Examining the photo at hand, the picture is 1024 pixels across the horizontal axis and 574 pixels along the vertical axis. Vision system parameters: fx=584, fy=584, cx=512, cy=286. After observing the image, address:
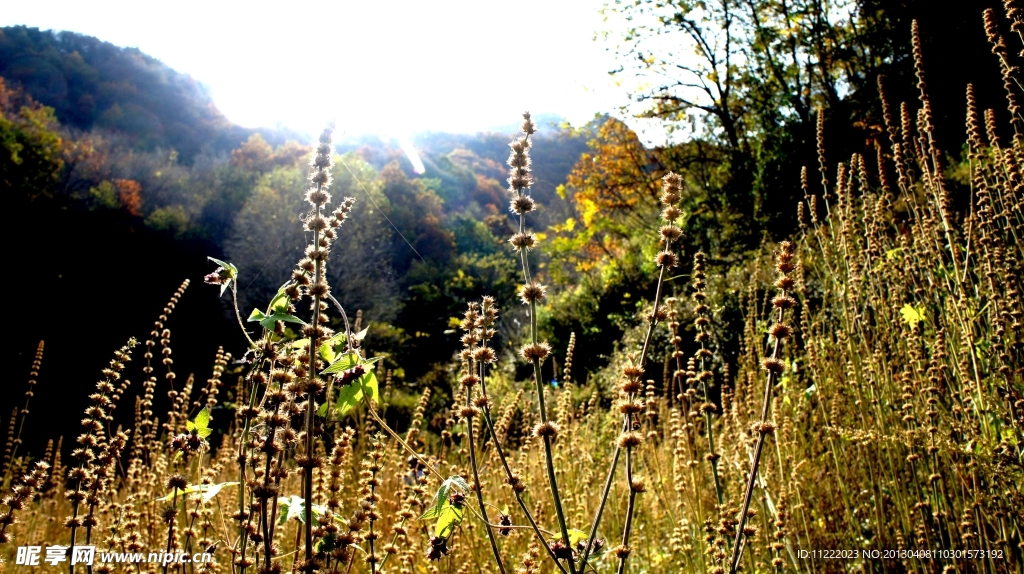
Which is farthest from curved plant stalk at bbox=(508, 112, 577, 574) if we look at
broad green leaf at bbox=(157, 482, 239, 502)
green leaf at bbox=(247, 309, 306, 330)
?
broad green leaf at bbox=(157, 482, 239, 502)

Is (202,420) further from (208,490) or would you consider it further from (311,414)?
(311,414)

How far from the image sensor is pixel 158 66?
117ft

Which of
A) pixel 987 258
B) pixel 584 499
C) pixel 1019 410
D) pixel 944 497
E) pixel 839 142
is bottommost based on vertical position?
pixel 584 499

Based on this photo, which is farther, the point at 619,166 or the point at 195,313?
the point at 195,313

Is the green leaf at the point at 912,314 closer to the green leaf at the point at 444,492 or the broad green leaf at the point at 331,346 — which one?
the green leaf at the point at 444,492

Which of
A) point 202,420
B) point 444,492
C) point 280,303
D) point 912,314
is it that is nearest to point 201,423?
point 202,420

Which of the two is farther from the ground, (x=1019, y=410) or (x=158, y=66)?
(x=158, y=66)

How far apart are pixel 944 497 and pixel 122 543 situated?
264 cm

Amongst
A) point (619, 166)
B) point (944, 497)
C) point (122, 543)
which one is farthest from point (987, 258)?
point (619, 166)

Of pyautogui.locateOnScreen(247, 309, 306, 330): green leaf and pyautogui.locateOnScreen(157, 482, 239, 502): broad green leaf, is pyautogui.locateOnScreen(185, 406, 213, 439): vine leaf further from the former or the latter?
pyautogui.locateOnScreen(247, 309, 306, 330): green leaf

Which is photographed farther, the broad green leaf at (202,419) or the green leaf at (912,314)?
the green leaf at (912,314)

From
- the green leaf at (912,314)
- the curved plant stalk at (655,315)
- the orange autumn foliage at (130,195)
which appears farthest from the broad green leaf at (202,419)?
the orange autumn foliage at (130,195)

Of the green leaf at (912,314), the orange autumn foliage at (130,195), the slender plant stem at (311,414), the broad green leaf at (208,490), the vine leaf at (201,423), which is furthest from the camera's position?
the orange autumn foliage at (130,195)

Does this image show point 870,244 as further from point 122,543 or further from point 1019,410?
point 122,543
